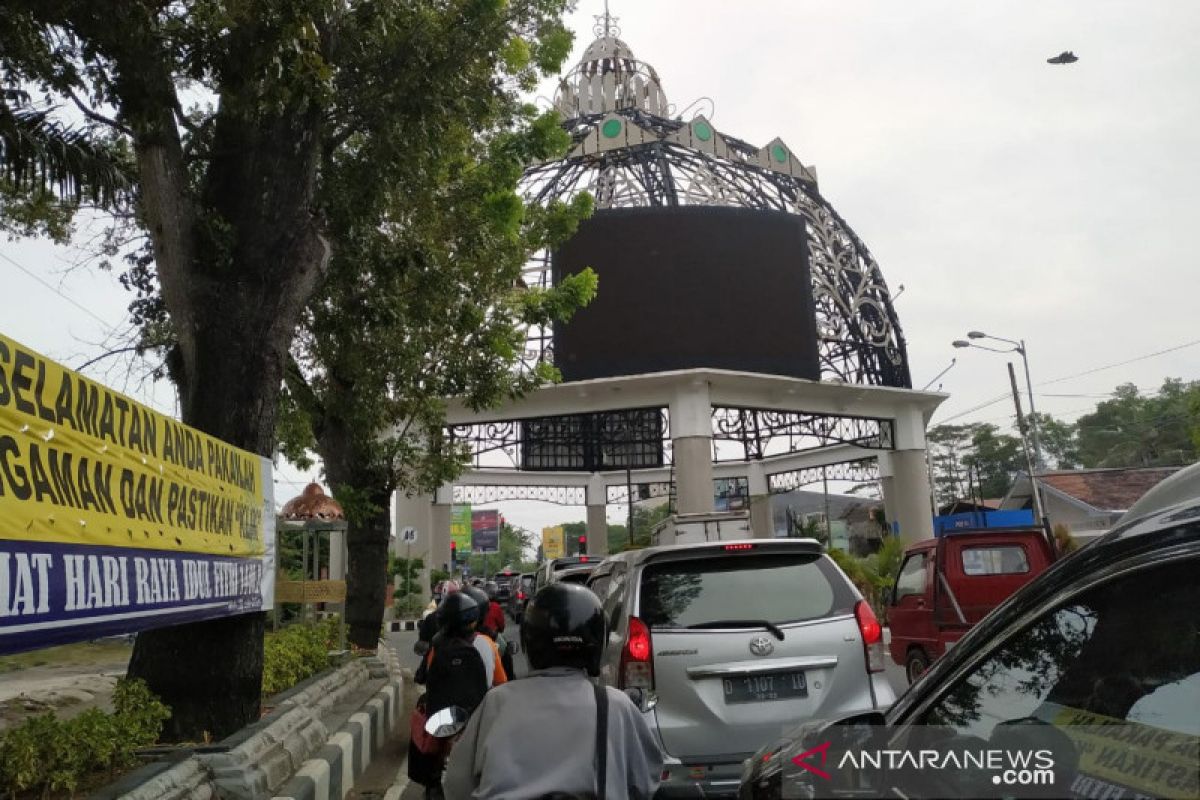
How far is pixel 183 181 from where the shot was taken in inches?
281

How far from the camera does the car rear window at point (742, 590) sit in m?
5.02

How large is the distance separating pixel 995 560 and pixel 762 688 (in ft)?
21.6

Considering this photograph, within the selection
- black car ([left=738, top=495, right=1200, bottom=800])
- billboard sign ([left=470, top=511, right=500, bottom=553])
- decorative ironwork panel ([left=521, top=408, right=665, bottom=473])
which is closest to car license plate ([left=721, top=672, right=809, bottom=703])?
black car ([left=738, top=495, right=1200, bottom=800])

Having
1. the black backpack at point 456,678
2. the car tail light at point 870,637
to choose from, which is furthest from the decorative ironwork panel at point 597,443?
the car tail light at point 870,637

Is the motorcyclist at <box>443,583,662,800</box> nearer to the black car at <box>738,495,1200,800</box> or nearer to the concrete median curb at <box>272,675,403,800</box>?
the black car at <box>738,495,1200,800</box>

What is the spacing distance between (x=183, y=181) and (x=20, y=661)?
1440 cm

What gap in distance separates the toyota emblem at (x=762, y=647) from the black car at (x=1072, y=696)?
2.57m

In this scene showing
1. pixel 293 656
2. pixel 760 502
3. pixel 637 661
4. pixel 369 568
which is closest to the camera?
pixel 637 661

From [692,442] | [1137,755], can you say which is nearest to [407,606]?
[692,442]

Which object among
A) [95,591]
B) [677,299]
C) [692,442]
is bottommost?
[95,591]

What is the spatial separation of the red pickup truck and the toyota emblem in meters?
5.73

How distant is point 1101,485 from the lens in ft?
105

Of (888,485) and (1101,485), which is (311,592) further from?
(888,485)

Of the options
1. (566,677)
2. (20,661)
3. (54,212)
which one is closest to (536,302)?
(54,212)
